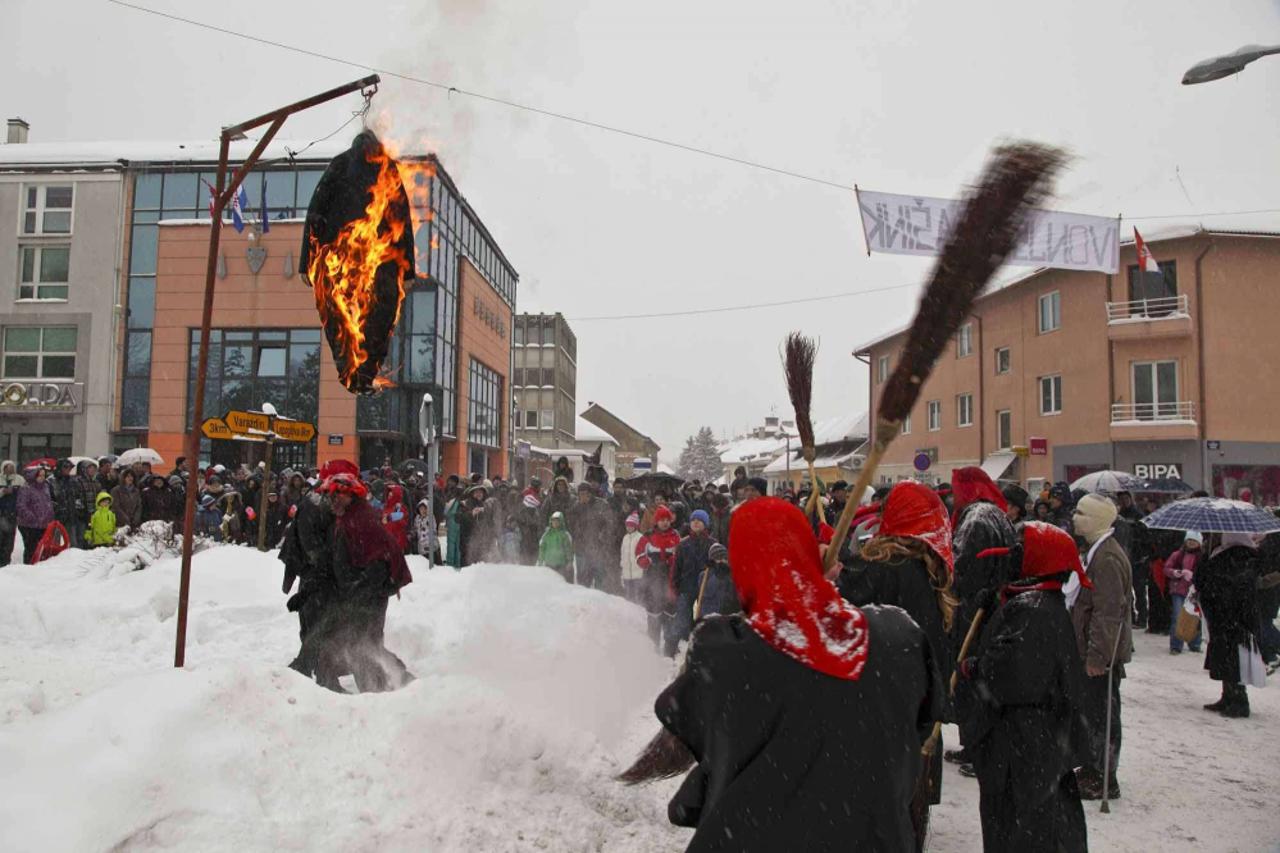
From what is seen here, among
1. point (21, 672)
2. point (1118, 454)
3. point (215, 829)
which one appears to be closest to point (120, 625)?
point (21, 672)

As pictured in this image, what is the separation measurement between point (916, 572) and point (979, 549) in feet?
1.78

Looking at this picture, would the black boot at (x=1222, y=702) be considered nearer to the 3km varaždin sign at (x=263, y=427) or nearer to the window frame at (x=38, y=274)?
the 3km varaždin sign at (x=263, y=427)

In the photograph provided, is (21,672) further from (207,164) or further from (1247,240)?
(1247,240)

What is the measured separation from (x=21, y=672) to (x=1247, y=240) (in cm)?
2934

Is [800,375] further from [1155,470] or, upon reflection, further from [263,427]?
[1155,470]

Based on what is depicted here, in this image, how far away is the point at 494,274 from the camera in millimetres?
14898

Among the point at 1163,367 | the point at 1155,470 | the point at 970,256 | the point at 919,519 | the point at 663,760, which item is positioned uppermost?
the point at 1163,367

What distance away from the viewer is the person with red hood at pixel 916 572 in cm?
398

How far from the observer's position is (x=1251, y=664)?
7148mm

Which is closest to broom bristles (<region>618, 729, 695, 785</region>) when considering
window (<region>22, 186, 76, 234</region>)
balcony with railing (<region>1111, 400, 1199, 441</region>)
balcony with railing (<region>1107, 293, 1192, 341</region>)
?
balcony with railing (<region>1111, 400, 1199, 441</region>)

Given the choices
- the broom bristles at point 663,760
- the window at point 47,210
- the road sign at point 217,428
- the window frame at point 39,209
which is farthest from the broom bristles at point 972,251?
the window at point 47,210

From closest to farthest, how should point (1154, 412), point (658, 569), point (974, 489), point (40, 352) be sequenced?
point (974, 489)
point (658, 569)
point (1154, 412)
point (40, 352)

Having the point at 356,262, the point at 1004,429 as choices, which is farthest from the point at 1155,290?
the point at 356,262

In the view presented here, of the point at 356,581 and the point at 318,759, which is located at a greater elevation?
the point at 356,581
